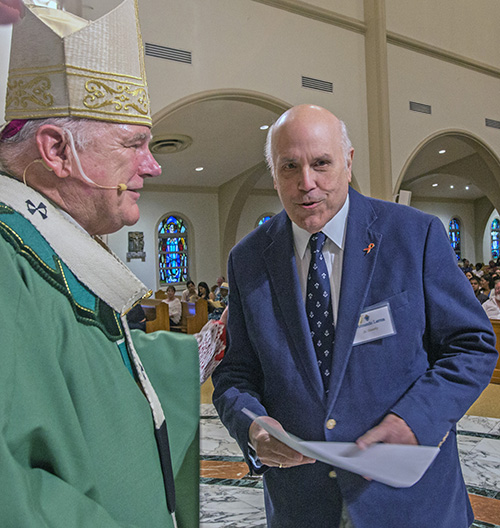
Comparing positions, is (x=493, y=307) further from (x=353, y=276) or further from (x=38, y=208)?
(x=38, y=208)

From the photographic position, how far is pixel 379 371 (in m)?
1.22

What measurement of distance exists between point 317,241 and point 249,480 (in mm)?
2273

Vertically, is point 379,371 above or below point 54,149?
below

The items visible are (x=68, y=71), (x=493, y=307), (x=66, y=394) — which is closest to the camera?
(x=66, y=394)

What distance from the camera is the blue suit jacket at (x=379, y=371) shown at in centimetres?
119

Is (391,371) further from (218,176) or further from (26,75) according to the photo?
(218,176)

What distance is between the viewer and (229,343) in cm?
147

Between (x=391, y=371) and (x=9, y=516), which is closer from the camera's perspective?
(x=9, y=516)

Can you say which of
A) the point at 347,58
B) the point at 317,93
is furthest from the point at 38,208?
the point at 347,58

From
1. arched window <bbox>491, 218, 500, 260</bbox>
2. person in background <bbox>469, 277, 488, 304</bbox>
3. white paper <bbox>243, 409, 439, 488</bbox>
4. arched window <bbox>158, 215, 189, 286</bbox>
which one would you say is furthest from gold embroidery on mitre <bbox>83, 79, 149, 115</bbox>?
arched window <bbox>491, 218, 500, 260</bbox>

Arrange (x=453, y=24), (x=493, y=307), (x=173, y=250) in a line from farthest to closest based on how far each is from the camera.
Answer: (x=173, y=250) → (x=453, y=24) → (x=493, y=307)

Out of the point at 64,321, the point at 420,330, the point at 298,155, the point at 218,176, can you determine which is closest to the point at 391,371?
the point at 420,330

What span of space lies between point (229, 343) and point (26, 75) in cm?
85

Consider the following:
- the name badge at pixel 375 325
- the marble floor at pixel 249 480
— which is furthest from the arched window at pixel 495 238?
the name badge at pixel 375 325
